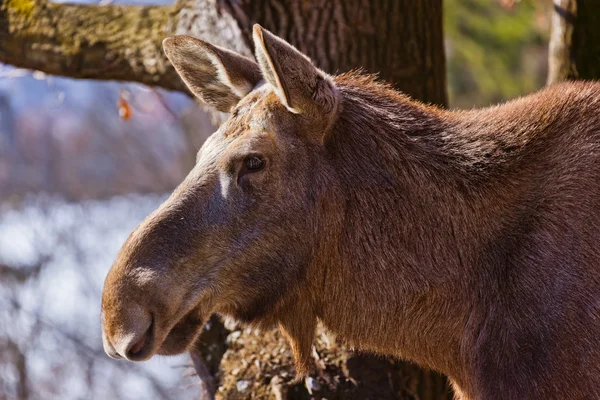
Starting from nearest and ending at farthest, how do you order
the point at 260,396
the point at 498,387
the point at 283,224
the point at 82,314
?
1. the point at 498,387
2. the point at 283,224
3. the point at 260,396
4. the point at 82,314

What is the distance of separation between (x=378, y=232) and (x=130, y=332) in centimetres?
128

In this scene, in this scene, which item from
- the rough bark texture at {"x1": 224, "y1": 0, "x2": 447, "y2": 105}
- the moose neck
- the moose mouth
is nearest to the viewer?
the moose mouth

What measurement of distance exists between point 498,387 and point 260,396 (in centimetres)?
180

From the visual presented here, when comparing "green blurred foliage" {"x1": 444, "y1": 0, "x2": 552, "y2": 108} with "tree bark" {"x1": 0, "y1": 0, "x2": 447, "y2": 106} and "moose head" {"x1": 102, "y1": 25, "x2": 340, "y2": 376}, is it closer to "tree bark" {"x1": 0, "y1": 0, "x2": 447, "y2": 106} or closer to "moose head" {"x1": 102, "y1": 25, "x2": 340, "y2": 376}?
"tree bark" {"x1": 0, "y1": 0, "x2": 447, "y2": 106}

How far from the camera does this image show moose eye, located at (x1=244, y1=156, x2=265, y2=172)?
434 cm

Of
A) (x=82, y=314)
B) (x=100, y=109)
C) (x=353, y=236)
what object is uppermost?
(x=353, y=236)

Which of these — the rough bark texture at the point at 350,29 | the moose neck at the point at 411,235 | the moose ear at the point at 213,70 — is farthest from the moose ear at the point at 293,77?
the rough bark texture at the point at 350,29

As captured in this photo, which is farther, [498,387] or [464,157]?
[464,157]

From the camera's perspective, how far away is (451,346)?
4402 mm

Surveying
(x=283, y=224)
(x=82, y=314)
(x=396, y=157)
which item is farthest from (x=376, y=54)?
(x=82, y=314)

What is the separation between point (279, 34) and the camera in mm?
5883

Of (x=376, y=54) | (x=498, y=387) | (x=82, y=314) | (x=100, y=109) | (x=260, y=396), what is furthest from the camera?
(x=100, y=109)

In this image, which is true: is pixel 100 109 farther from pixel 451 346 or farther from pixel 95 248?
pixel 451 346

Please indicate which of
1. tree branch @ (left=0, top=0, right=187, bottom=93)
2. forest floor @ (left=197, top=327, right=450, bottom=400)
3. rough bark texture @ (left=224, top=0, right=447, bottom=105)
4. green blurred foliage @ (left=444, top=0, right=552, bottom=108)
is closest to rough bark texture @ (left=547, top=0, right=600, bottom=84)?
rough bark texture @ (left=224, top=0, right=447, bottom=105)
